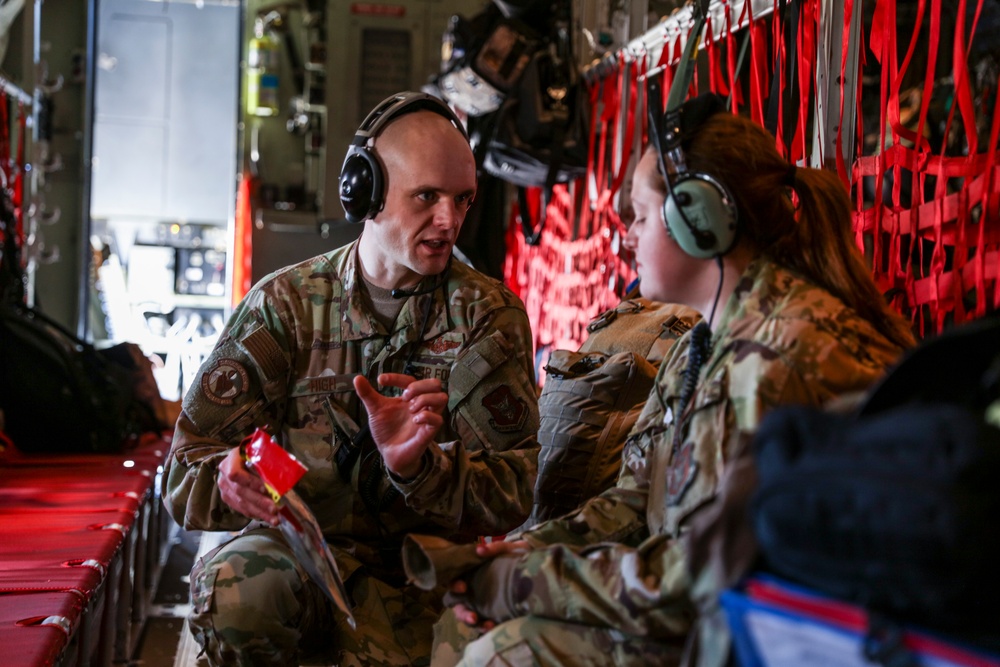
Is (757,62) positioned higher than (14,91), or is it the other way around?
(14,91)

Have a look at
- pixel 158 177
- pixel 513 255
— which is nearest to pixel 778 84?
pixel 513 255

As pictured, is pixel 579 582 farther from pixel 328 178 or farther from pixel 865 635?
pixel 328 178

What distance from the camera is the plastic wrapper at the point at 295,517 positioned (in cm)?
156

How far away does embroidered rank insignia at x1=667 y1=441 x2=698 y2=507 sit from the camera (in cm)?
145

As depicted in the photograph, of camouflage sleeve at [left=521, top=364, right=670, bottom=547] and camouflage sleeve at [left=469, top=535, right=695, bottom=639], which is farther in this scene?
camouflage sleeve at [left=521, top=364, right=670, bottom=547]

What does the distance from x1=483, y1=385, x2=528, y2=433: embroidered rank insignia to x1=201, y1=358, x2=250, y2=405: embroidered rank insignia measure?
1.64ft

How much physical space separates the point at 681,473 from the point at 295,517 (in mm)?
588

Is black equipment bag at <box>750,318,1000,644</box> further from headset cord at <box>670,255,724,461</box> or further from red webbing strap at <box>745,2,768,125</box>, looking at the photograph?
red webbing strap at <box>745,2,768,125</box>

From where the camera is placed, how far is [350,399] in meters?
2.24

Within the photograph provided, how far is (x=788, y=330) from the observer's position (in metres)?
1.39

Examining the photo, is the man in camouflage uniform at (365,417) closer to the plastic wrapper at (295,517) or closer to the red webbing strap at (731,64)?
the plastic wrapper at (295,517)

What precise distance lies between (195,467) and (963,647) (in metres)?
1.56

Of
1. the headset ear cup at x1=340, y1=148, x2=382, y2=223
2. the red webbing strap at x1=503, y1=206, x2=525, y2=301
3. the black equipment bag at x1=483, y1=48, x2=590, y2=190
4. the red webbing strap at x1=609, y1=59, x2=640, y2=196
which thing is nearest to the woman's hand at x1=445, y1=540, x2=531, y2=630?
the headset ear cup at x1=340, y1=148, x2=382, y2=223

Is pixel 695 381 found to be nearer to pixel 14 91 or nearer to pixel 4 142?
pixel 4 142
